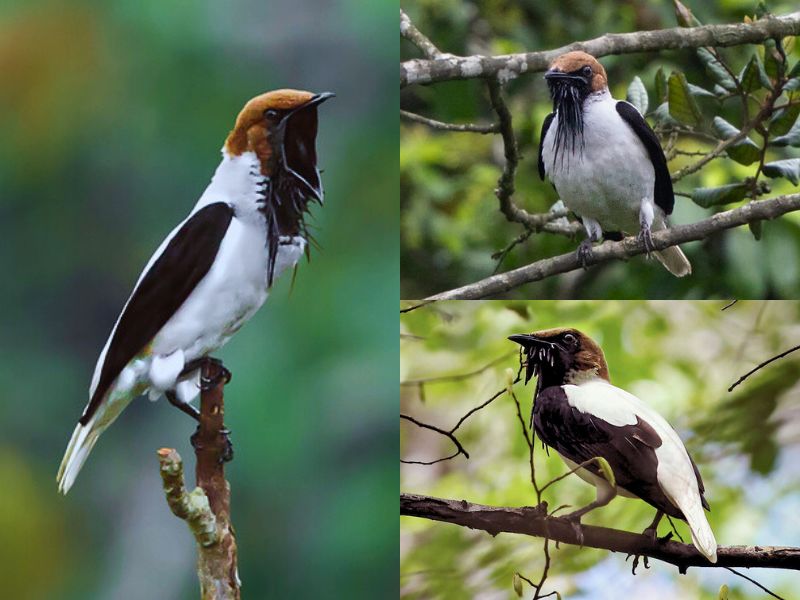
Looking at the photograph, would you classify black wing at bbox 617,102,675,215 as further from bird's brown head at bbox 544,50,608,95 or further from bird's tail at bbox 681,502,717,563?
bird's tail at bbox 681,502,717,563

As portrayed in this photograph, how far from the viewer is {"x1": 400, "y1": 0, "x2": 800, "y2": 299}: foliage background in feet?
7.52

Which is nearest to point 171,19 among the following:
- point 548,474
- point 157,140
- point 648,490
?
point 157,140

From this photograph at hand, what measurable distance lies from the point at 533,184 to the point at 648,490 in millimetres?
754

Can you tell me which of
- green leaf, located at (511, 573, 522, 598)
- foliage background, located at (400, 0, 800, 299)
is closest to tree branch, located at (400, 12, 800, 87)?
foliage background, located at (400, 0, 800, 299)

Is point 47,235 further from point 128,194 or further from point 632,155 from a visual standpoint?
point 632,155

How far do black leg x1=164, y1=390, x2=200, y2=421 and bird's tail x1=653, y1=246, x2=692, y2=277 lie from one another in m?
1.10

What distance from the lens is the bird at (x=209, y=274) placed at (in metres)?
2.09

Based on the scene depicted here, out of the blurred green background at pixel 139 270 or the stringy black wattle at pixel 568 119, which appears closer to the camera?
the blurred green background at pixel 139 270

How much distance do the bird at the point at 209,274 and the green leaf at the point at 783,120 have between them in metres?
1.09

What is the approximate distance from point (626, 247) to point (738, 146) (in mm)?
359

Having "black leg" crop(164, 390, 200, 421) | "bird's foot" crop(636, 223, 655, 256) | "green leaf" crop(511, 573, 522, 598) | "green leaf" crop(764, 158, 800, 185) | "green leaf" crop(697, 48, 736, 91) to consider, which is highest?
"green leaf" crop(697, 48, 736, 91)

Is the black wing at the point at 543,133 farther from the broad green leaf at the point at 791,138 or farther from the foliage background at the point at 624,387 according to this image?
the broad green leaf at the point at 791,138

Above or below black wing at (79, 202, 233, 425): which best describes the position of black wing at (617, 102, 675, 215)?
above

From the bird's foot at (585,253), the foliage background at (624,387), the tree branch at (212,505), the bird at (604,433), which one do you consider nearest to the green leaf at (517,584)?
the foliage background at (624,387)
